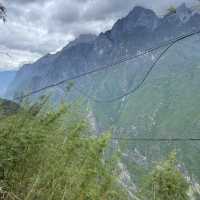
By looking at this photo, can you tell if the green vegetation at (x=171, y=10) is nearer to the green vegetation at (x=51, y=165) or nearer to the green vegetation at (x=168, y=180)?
the green vegetation at (x=51, y=165)

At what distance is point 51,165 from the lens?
498 cm

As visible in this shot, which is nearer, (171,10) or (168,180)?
(171,10)

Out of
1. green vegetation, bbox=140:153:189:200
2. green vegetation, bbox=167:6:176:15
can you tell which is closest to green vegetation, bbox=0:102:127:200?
green vegetation, bbox=167:6:176:15

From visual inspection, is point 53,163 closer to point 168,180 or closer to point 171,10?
point 171,10

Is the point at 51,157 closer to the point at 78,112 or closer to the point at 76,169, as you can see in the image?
the point at 76,169

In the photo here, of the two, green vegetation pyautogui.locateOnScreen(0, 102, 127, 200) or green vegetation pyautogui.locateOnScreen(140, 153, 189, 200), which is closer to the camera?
green vegetation pyautogui.locateOnScreen(0, 102, 127, 200)

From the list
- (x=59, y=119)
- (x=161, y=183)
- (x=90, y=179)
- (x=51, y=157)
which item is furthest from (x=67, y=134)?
(x=161, y=183)

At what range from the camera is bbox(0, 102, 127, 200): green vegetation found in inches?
180

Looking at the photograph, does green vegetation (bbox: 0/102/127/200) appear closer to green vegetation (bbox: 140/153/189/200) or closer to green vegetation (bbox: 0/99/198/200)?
green vegetation (bbox: 0/99/198/200)

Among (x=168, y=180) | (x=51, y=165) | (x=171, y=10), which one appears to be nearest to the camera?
(x=171, y=10)

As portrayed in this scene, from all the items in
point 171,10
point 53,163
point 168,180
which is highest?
point 171,10

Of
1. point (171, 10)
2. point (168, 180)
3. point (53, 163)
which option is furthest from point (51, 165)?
point (168, 180)

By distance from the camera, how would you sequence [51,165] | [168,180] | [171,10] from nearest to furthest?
[171,10] → [51,165] → [168,180]

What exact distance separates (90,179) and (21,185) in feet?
2.76
